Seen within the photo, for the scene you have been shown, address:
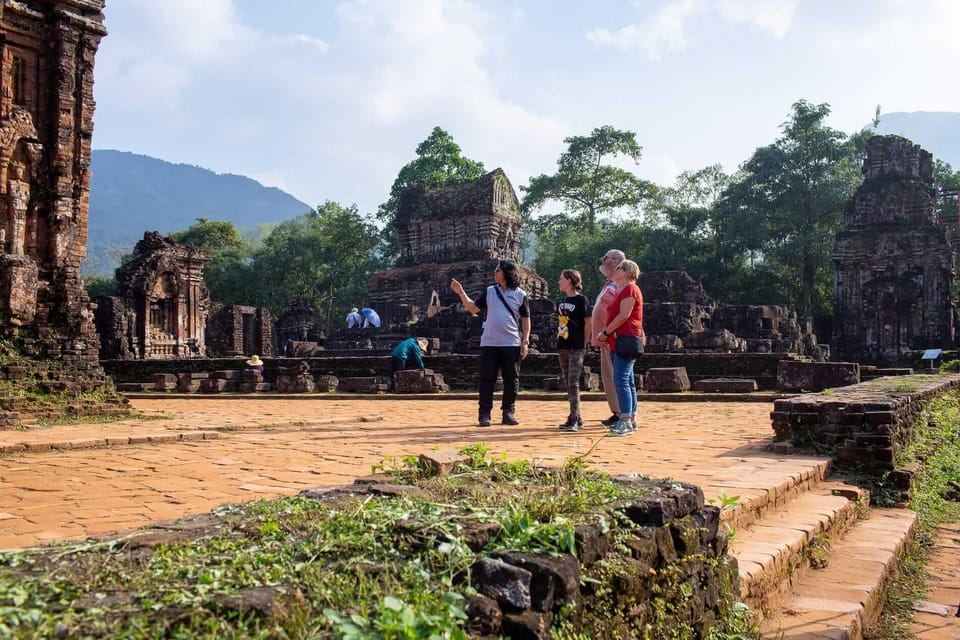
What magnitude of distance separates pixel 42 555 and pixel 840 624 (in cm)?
303

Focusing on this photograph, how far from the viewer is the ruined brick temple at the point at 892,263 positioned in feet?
92.3

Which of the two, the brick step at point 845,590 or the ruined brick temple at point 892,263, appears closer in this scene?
the brick step at point 845,590

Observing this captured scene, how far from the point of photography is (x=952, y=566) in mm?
4652

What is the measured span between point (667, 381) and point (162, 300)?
750 inches

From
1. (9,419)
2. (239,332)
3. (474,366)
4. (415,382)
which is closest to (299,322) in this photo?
(239,332)

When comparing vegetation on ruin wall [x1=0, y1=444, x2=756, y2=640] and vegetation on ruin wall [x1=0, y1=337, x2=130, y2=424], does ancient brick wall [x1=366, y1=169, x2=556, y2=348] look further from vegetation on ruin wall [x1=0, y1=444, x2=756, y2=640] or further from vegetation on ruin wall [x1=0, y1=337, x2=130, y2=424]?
vegetation on ruin wall [x1=0, y1=444, x2=756, y2=640]

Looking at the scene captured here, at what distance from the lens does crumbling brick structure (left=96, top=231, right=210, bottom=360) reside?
25.5 m

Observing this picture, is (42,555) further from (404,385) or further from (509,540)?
(404,385)

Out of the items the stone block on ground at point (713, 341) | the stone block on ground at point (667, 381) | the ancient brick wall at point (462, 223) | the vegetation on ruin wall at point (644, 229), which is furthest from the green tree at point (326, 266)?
the stone block on ground at point (667, 381)

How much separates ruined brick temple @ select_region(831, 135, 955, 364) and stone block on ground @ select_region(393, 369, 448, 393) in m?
20.1

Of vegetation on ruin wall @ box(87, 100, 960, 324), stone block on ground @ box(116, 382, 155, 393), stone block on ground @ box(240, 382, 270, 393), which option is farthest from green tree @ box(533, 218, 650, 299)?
stone block on ground @ box(116, 382, 155, 393)

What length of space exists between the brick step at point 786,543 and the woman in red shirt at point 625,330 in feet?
6.58

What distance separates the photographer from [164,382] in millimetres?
17750

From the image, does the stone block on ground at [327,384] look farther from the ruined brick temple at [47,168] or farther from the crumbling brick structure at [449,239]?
the crumbling brick structure at [449,239]
